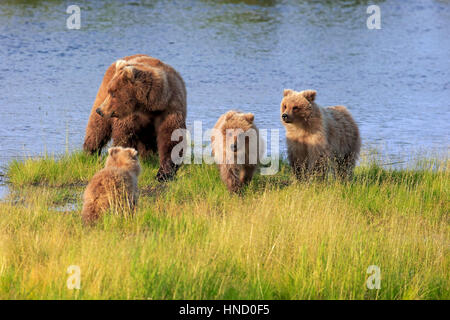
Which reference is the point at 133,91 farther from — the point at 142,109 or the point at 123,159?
the point at 123,159

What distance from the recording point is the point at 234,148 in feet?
23.8

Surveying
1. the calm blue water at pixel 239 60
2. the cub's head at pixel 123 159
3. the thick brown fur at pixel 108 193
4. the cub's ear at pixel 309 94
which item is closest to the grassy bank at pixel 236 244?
the thick brown fur at pixel 108 193

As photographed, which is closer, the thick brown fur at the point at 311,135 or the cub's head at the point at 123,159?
the cub's head at the point at 123,159

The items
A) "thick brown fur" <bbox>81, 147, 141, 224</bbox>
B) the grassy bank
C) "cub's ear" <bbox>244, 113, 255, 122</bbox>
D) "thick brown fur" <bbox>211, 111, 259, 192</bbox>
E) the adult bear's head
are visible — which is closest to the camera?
the grassy bank

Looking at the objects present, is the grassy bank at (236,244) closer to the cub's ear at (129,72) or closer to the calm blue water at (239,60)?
the cub's ear at (129,72)

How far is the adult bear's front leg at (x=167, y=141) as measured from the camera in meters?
8.12

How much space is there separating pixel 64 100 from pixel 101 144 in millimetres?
4698

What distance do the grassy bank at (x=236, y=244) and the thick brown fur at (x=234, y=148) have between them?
0.20 metres

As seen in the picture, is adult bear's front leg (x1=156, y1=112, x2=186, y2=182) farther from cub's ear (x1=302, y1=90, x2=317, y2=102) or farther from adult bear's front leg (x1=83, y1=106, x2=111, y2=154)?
cub's ear (x1=302, y1=90, x2=317, y2=102)

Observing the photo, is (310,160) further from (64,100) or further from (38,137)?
(64,100)

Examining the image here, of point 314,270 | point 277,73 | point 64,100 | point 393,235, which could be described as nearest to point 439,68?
point 277,73

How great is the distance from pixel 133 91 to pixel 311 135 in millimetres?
2035

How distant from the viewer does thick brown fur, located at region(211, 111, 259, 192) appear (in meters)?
7.30

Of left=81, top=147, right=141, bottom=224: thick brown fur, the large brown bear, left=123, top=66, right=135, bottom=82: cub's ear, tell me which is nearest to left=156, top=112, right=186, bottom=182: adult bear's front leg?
the large brown bear
